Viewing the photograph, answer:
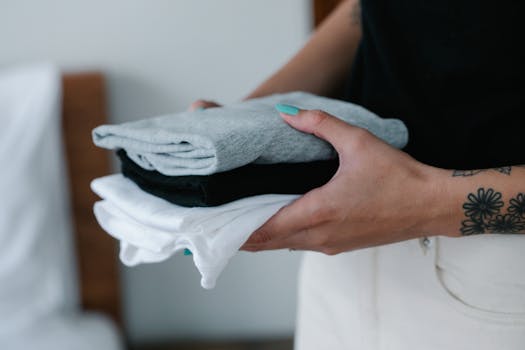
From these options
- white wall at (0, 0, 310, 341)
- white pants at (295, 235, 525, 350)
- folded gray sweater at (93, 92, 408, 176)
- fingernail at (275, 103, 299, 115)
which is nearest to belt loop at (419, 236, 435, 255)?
white pants at (295, 235, 525, 350)

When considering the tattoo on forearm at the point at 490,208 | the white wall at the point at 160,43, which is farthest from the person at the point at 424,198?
the white wall at the point at 160,43

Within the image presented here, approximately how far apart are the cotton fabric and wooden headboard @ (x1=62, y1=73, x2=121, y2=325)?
797mm

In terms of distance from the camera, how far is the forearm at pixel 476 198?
59cm

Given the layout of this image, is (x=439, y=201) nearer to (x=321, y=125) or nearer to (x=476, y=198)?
(x=476, y=198)

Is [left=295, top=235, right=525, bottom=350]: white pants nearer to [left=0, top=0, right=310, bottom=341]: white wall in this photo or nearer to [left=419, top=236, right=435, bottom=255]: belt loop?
[left=419, top=236, right=435, bottom=255]: belt loop

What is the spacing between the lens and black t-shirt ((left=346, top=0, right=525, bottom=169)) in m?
0.67

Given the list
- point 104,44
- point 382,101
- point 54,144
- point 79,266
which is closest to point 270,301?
point 79,266

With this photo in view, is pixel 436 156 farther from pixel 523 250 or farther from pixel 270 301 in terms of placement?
pixel 270 301

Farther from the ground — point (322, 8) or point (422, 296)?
point (322, 8)

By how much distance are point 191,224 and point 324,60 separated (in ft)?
1.40

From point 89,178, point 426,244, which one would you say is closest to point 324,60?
point 426,244

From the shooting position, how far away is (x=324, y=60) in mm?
886

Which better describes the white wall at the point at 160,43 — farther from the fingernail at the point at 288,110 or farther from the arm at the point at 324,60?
the fingernail at the point at 288,110

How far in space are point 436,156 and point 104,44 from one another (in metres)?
0.99
